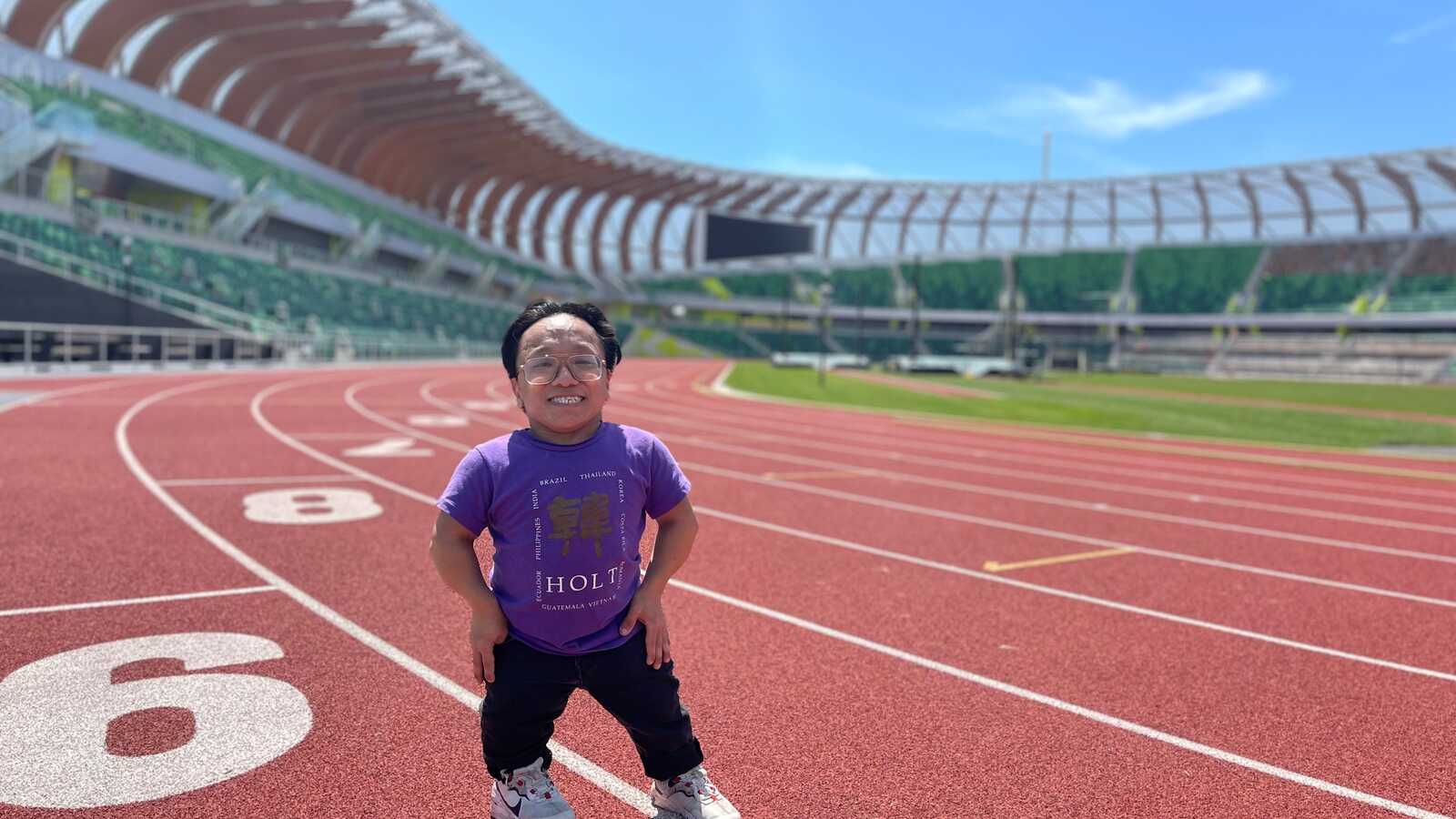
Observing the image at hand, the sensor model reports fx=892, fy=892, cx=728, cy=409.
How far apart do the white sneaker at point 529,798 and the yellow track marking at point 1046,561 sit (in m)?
4.68

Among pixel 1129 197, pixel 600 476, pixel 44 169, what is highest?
pixel 1129 197

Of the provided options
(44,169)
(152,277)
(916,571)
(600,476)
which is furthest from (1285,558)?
(44,169)

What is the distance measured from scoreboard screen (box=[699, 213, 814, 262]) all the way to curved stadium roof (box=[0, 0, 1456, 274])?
178 centimetres

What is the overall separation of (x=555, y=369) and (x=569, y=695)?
0.94 metres

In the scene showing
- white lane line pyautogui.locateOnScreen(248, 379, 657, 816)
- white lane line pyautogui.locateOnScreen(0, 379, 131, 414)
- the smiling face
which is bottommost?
white lane line pyautogui.locateOnScreen(248, 379, 657, 816)

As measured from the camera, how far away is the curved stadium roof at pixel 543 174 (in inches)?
1737

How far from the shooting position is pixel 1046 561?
6984 millimetres

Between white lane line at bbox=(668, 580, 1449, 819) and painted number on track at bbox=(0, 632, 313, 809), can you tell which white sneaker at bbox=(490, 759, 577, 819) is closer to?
painted number on track at bbox=(0, 632, 313, 809)

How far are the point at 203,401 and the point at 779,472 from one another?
39.9ft

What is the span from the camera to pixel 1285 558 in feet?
24.3

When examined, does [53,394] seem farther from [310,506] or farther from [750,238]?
[750,238]

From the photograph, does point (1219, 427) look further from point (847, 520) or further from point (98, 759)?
point (98, 759)

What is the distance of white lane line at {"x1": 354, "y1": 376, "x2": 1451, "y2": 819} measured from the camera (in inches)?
124

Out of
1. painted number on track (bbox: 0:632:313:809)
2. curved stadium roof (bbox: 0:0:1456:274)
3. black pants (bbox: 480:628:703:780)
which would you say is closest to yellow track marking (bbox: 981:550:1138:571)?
black pants (bbox: 480:628:703:780)
